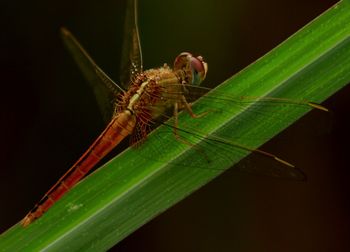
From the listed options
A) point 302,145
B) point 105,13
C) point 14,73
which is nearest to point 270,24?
point 302,145

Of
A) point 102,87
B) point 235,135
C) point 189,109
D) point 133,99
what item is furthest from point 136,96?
point 235,135

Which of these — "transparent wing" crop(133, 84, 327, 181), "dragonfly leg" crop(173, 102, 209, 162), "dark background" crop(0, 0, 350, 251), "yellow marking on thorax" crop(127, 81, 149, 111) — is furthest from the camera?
"dark background" crop(0, 0, 350, 251)

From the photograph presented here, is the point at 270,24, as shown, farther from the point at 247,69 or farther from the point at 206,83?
the point at 247,69

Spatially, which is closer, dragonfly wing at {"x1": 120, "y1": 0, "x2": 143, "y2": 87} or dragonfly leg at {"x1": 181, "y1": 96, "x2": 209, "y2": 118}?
dragonfly leg at {"x1": 181, "y1": 96, "x2": 209, "y2": 118}

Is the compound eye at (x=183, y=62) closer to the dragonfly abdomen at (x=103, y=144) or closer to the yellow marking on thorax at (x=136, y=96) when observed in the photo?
the yellow marking on thorax at (x=136, y=96)

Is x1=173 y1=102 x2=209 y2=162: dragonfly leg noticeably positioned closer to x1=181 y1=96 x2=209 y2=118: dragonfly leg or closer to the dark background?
x1=181 y1=96 x2=209 y2=118: dragonfly leg

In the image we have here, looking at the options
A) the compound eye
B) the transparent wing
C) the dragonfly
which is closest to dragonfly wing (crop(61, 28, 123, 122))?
the dragonfly

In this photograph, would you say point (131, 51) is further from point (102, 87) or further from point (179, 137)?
point (179, 137)

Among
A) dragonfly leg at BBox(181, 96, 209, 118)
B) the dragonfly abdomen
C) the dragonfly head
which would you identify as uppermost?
the dragonfly head
